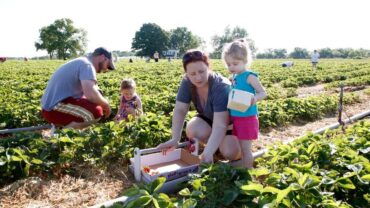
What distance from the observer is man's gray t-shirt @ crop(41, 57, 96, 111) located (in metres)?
4.68

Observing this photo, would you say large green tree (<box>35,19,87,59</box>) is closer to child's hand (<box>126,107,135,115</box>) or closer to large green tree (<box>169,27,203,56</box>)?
large green tree (<box>169,27,203,56</box>)

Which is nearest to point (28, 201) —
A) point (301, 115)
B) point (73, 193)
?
point (73, 193)

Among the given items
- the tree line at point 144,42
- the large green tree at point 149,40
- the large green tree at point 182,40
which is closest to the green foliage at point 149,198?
the tree line at point 144,42

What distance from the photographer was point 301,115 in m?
6.79

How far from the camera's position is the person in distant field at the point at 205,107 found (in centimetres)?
329

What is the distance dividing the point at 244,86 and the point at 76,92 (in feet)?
8.31

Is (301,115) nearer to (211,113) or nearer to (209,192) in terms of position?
(211,113)

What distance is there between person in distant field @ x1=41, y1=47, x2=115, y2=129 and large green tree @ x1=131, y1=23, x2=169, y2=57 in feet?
266

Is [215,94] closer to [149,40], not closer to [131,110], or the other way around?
[131,110]

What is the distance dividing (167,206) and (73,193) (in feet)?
4.60

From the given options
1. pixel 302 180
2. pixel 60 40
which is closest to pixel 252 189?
pixel 302 180

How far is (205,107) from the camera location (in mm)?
3809

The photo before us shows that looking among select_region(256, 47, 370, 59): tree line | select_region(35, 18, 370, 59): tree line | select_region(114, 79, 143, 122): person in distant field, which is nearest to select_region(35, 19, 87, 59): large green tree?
select_region(35, 18, 370, 59): tree line

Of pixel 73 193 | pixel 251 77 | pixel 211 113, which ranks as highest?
pixel 251 77
